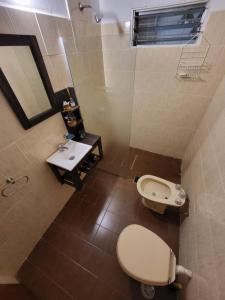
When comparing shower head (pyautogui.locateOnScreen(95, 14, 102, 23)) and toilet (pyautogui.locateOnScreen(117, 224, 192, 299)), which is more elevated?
shower head (pyautogui.locateOnScreen(95, 14, 102, 23))

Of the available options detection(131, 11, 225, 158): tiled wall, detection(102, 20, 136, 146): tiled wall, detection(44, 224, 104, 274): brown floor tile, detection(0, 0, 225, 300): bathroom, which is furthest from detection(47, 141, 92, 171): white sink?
detection(131, 11, 225, 158): tiled wall

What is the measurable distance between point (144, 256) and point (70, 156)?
1.13 metres

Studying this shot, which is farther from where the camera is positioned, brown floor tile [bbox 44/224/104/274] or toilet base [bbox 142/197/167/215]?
toilet base [bbox 142/197/167/215]

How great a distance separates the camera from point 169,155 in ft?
7.85

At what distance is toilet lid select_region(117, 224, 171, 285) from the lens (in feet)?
3.03

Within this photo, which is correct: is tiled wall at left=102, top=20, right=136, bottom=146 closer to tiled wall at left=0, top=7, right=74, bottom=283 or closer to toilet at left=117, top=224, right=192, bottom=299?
tiled wall at left=0, top=7, right=74, bottom=283

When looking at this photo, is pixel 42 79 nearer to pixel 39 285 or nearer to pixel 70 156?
pixel 70 156

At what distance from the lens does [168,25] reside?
5.00 ft

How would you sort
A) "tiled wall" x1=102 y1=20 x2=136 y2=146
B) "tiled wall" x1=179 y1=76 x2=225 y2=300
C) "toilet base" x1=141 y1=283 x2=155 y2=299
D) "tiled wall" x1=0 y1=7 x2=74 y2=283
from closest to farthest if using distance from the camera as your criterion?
1. "tiled wall" x1=179 y1=76 x2=225 y2=300
2. "tiled wall" x1=0 y1=7 x2=74 y2=283
3. "toilet base" x1=141 y1=283 x2=155 y2=299
4. "tiled wall" x1=102 y1=20 x2=136 y2=146

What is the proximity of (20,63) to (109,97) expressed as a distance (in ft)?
3.23

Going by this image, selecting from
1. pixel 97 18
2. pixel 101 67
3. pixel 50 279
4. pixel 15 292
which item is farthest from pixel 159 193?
pixel 97 18

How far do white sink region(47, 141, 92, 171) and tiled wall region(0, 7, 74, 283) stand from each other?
3.3 inches

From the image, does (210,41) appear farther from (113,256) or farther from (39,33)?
(113,256)

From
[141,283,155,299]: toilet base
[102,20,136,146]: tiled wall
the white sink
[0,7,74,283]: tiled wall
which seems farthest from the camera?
[102,20,136,146]: tiled wall
